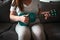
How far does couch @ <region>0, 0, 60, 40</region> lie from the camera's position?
5.37 feet

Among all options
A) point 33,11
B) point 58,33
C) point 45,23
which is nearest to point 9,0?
point 33,11

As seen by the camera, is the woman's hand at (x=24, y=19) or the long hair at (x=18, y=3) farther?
the long hair at (x=18, y=3)

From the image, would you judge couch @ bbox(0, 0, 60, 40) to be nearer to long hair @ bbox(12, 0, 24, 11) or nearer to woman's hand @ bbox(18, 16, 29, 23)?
woman's hand @ bbox(18, 16, 29, 23)

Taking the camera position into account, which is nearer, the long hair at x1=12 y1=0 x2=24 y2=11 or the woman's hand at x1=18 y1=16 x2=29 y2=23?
the woman's hand at x1=18 y1=16 x2=29 y2=23

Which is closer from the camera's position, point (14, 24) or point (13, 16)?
point (13, 16)

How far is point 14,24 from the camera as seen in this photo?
6.64ft

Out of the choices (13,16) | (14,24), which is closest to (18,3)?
(13,16)

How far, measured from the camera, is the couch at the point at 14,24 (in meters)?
1.64

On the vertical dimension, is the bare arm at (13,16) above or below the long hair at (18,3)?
below

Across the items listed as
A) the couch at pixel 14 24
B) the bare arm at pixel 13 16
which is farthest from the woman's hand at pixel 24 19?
the couch at pixel 14 24

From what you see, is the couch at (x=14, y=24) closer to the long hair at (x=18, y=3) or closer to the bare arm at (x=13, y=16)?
the bare arm at (x=13, y=16)

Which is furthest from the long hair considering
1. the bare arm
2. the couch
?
the couch

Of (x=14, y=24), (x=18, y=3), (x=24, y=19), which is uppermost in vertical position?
(x=18, y=3)

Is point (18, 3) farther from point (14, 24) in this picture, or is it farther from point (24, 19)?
point (14, 24)
